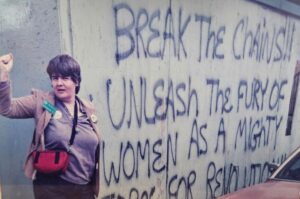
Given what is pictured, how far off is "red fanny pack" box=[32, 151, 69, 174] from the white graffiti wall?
0.51m

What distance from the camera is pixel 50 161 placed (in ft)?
11.8

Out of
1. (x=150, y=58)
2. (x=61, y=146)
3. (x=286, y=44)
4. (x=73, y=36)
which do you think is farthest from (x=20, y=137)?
(x=286, y=44)

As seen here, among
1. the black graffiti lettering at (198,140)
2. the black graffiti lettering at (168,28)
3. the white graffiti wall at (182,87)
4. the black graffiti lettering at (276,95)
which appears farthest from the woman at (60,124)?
the black graffiti lettering at (276,95)

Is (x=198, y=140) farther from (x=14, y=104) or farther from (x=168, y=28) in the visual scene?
(x=14, y=104)

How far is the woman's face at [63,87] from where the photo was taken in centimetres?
365

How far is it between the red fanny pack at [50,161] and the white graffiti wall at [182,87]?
51 centimetres

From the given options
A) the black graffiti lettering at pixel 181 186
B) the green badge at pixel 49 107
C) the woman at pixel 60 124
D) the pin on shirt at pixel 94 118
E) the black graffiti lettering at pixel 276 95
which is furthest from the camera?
the black graffiti lettering at pixel 276 95

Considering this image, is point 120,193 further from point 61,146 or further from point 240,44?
point 240,44

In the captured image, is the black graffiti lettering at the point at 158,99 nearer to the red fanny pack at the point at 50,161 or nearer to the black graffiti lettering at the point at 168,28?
the black graffiti lettering at the point at 168,28

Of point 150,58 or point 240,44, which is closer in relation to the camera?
point 150,58

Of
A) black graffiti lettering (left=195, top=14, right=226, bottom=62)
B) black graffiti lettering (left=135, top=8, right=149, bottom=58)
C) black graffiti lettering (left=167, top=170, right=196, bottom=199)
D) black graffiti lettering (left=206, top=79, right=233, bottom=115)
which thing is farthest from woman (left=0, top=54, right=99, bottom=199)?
black graffiti lettering (left=206, top=79, right=233, bottom=115)

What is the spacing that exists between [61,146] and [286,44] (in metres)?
4.62

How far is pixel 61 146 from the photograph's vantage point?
3668 millimetres

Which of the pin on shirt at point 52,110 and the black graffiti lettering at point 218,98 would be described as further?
the black graffiti lettering at point 218,98
